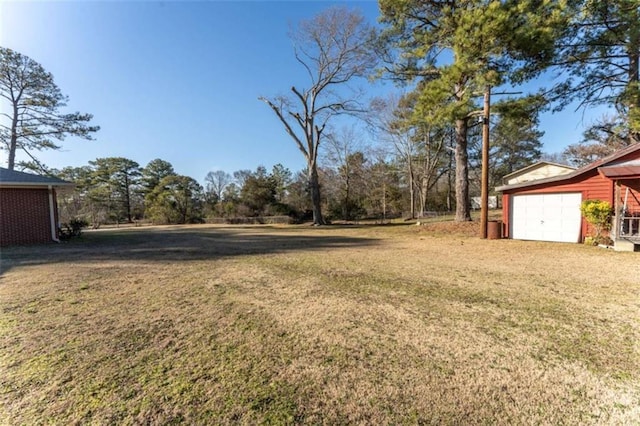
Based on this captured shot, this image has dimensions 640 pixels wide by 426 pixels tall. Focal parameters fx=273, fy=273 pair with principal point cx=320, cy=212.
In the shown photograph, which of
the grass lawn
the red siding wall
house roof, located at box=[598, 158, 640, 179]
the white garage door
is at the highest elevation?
house roof, located at box=[598, 158, 640, 179]

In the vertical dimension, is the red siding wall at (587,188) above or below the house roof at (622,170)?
below

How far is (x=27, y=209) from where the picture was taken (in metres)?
9.53

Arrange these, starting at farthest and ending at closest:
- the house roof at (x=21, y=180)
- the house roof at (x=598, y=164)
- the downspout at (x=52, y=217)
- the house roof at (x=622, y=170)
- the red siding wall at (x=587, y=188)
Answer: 1. the downspout at (x=52, y=217)
2. the house roof at (x=21, y=180)
3. the red siding wall at (x=587, y=188)
4. the house roof at (x=598, y=164)
5. the house roof at (x=622, y=170)

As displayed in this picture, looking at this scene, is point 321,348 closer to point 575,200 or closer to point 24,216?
point 575,200

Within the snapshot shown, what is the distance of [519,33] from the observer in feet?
28.0

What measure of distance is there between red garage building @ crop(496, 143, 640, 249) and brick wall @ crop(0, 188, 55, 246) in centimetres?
1687

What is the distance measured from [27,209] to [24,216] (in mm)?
253

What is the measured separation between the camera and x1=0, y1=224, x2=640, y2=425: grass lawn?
1740 mm

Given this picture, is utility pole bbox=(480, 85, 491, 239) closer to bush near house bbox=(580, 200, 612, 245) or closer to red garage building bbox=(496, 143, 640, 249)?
red garage building bbox=(496, 143, 640, 249)

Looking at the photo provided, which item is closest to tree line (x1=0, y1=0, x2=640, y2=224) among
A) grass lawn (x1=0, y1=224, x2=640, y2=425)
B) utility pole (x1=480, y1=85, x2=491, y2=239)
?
utility pole (x1=480, y1=85, x2=491, y2=239)

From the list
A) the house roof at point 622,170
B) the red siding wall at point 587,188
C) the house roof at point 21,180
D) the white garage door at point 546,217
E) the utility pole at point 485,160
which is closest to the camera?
the house roof at point 622,170

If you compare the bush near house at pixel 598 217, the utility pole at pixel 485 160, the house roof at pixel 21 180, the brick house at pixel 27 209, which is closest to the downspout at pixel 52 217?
the brick house at pixel 27 209

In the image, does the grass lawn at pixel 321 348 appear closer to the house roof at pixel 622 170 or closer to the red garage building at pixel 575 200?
the house roof at pixel 622 170

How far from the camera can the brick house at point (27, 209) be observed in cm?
910
